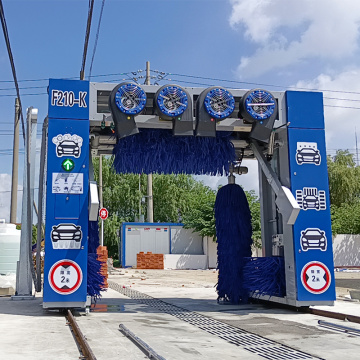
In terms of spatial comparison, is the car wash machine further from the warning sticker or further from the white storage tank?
the white storage tank

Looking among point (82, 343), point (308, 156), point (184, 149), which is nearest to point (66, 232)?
point (184, 149)

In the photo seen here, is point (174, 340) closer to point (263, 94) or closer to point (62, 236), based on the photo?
point (62, 236)

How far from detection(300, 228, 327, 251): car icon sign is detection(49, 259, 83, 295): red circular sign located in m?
3.97

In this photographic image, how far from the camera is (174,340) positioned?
6.19 m

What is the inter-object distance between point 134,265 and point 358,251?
14.1m

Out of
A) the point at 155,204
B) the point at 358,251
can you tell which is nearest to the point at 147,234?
the point at 155,204

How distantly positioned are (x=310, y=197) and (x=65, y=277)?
180 inches

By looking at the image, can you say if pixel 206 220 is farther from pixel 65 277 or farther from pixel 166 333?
pixel 166 333

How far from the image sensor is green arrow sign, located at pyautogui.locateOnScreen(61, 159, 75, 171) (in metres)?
8.84

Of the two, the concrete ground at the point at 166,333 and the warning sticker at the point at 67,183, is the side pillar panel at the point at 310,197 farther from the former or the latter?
the warning sticker at the point at 67,183

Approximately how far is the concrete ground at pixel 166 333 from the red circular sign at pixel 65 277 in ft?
1.54

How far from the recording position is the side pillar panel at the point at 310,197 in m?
9.01

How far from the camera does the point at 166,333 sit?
22.1 ft

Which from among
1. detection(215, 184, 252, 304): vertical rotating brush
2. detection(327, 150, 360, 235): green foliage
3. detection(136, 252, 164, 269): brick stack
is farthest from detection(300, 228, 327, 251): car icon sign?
detection(327, 150, 360, 235): green foliage
